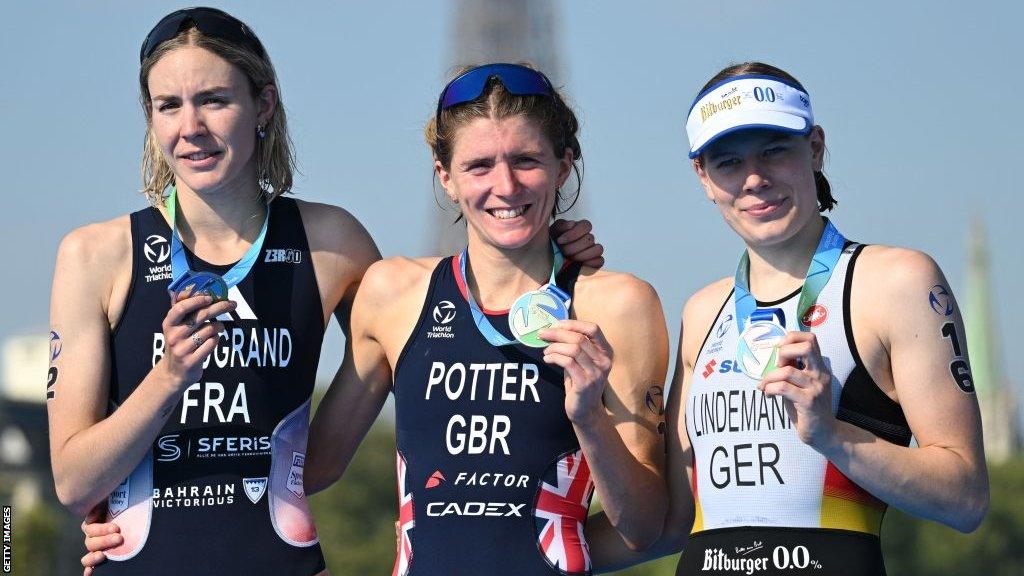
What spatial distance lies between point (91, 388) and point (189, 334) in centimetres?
85

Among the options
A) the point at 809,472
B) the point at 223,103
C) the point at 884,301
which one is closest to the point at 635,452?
the point at 809,472

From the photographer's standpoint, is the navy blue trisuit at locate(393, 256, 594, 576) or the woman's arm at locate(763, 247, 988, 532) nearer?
the woman's arm at locate(763, 247, 988, 532)

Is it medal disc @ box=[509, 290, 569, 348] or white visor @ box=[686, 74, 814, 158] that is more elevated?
white visor @ box=[686, 74, 814, 158]

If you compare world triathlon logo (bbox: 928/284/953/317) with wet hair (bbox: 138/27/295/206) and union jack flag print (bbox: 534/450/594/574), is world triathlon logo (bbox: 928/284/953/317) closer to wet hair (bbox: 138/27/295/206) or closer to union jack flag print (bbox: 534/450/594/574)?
union jack flag print (bbox: 534/450/594/574)

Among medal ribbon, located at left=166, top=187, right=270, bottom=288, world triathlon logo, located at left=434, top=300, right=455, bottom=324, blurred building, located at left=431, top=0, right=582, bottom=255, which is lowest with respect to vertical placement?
Result: world triathlon logo, located at left=434, top=300, right=455, bottom=324

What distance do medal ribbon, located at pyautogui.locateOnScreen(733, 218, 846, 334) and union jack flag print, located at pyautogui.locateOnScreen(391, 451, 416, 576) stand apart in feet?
5.42

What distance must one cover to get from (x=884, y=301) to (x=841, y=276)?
248 mm

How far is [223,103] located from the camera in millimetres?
7344

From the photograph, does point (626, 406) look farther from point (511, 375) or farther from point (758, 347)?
point (758, 347)

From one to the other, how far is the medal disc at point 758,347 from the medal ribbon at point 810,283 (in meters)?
0.19

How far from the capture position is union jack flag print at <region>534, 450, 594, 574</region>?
6.95 m

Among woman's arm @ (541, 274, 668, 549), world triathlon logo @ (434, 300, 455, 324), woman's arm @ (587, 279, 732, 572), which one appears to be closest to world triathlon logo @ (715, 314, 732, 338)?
woman's arm @ (587, 279, 732, 572)

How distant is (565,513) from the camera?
7.04m

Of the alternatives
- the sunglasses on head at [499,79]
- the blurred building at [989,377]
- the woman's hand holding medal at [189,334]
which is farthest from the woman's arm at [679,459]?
the blurred building at [989,377]
